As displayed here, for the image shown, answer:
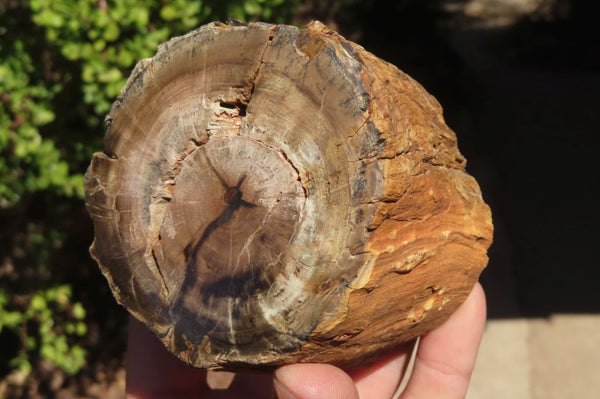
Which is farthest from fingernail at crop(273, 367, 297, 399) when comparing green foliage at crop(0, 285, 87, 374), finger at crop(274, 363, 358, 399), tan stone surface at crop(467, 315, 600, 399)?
tan stone surface at crop(467, 315, 600, 399)

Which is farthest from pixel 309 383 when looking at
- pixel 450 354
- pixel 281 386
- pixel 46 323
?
pixel 46 323

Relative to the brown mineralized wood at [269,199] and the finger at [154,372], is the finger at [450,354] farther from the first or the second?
the finger at [154,372]

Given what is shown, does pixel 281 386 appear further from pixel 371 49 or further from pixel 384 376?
pixel 371 49

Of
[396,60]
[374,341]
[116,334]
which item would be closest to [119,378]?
[116,334]

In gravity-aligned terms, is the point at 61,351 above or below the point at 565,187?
above

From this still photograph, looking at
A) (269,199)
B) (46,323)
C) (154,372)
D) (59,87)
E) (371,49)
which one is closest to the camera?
(269,199)

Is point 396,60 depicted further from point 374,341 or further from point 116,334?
point 374,341
